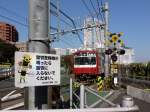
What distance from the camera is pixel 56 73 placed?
6.43 meters

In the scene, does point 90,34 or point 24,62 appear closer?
point 24,62

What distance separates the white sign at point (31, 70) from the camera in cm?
599

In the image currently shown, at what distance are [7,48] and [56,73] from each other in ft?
304

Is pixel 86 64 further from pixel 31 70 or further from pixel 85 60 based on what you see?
pixel 31 70

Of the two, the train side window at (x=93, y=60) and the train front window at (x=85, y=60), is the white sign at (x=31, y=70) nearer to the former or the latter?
the train front window at (x=85, y=60)

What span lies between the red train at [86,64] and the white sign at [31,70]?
130 feet

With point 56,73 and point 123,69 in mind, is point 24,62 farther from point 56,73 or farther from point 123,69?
point 123,69

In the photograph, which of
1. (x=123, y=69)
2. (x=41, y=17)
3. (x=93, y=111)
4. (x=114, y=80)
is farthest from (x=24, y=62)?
(x=123, y=69)

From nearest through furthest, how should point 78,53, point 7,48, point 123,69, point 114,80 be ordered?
point 114,80, point 78,53, point 123,69, point 7,48

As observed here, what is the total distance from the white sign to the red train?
3974 cm

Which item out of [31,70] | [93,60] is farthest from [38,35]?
[93,60]

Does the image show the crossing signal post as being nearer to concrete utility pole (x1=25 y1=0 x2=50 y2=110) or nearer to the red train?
the red train

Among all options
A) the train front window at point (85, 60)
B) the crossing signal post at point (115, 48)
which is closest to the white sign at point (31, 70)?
the crossing signal post at point (115, 48)

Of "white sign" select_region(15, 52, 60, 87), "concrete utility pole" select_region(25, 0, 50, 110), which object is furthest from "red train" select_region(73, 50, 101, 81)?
"white sign" select_region(15, 52, 60, 87)
